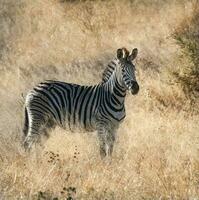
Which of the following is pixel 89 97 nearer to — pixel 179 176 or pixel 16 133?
pixel 16 133

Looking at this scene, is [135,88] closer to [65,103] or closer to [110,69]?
[110,69]

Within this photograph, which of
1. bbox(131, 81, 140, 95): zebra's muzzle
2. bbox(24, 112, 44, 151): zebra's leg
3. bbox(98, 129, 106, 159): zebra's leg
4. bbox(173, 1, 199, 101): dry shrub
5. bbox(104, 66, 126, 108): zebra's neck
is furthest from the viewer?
bbox(173, 1, 199, 101): dry shrub

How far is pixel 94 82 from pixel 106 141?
6.18m

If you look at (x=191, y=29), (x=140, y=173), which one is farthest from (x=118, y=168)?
(x=191, y=29)

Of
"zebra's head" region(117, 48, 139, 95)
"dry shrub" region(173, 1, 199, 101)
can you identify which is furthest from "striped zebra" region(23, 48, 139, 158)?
"dry shrub" region(173, 1, 199, 101)

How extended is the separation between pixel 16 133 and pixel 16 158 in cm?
326

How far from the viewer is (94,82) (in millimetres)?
15992

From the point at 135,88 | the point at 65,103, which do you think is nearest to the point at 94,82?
the point at 65,103

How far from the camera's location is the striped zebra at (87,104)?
10.2 m

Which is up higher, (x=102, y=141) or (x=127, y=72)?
(x=127, y=72)

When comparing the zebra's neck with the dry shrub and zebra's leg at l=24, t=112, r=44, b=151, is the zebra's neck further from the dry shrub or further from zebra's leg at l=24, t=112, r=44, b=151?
the dry shrub

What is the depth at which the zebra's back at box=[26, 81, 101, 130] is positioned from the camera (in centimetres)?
1056

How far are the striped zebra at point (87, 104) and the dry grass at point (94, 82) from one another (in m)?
0.28

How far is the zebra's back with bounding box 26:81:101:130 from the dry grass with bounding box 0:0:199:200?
1.06 feet
